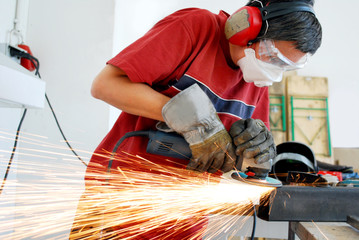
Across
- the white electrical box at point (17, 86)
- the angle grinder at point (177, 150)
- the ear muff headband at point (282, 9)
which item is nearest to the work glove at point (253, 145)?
the angle grinder at point (177, 150)

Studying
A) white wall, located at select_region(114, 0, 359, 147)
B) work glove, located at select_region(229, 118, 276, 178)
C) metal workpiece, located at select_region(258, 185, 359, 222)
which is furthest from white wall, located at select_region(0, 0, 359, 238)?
white wall, located at select_region(114, 0, 359, 147)

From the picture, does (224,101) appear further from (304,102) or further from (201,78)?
(304,102)

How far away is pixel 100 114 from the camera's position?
2.16 metres

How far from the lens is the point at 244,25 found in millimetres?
955

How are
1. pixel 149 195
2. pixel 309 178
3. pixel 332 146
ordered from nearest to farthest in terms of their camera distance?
1. pixel 149 195
2. pixel 309 178
3. pixel 332 146

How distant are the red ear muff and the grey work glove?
313 millimetres

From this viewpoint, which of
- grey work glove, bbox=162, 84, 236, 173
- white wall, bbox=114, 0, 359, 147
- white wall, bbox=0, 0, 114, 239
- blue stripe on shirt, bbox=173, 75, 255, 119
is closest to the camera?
grey work glove, bbox=162, 84, 236, 173

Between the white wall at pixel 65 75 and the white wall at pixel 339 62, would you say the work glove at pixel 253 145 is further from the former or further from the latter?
the white wall at pixel 339 62

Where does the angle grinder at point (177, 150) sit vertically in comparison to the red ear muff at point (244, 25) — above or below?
below

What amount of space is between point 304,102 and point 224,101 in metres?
4.10

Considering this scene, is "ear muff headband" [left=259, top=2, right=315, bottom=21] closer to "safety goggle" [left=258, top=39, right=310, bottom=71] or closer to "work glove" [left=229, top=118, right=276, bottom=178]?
"safety goggle" [left=258, top=39, right=310, bottom=71]

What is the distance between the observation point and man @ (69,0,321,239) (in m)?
0.86

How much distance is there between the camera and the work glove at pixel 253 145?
2.90 ft

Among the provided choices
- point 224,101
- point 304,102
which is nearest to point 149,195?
point 224,101
